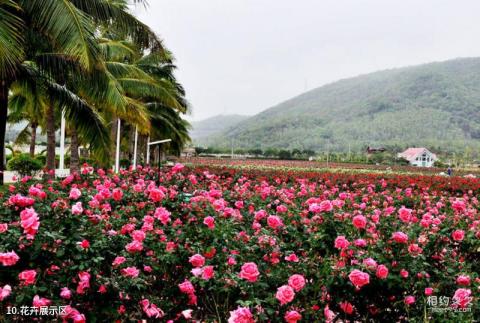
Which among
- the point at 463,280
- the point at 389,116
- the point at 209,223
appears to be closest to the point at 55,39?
the point at 209,223

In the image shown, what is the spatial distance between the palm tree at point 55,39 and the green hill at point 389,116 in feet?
316

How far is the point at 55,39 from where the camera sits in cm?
685

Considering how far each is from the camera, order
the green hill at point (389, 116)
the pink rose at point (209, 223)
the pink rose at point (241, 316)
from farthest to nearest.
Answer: the green hill at point (389, 116)
the pink rose at point (209, 223)
the pink rose at point (241, 316)

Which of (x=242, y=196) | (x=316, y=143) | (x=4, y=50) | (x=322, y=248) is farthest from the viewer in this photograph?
(x=316, y=143)

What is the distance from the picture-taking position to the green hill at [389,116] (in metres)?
110

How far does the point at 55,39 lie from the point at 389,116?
12887 centimetres

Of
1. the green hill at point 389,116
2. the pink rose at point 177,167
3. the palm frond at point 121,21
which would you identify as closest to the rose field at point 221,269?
the pink rose at point 177,167

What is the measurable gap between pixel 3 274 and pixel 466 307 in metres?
2.62

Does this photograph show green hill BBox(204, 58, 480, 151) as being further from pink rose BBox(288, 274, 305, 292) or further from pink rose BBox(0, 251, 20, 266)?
pink rose BBox(0, 251, 20, 266)

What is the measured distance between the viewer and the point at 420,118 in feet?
397

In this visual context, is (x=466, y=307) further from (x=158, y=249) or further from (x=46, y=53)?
(x=46, y=53)

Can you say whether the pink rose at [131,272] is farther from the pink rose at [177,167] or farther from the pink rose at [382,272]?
the pink rose at [177,167]

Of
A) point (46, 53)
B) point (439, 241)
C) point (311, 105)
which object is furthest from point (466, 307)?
point (311, 105)

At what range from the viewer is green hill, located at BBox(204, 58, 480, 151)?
11019 cm
